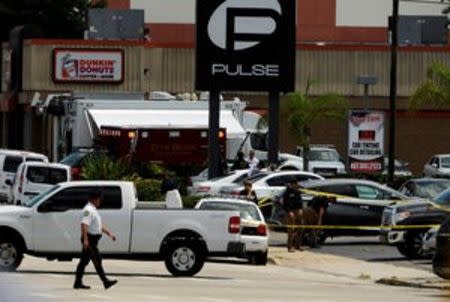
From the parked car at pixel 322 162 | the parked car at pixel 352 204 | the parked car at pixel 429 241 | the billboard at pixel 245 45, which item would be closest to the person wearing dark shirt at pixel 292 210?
the parked car at pixel 352 204

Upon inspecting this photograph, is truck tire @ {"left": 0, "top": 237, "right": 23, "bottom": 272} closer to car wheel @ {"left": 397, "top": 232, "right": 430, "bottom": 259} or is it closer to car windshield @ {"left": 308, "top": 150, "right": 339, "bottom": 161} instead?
car wheel @ {"left": 397, "top": 232, "right": 430, "bottom": 259}

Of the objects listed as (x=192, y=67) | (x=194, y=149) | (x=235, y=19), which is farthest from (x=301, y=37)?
(x=235, y=19)

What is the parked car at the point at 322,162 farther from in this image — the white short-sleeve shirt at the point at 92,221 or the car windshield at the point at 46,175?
the white short-sleeve shirt at the point at 92,221

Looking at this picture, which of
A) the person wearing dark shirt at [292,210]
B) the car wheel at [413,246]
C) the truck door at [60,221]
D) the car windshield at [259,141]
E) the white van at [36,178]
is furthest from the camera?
the car windshield at [259,141]

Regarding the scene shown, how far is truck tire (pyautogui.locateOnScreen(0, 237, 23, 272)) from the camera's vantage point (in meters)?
23.7

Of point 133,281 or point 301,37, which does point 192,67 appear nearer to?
point 301,37

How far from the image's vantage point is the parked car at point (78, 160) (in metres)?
41.5

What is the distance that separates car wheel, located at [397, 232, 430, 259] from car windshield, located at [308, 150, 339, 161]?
23.7m

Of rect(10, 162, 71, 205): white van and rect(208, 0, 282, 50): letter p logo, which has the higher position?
rect(208, 0, 282, 50): letter p logo

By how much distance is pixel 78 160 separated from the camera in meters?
42.5

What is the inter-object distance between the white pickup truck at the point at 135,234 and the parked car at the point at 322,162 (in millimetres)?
25308

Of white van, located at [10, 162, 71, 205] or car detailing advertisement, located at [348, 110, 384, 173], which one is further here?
white van, located at [10, 162, 71, 205]

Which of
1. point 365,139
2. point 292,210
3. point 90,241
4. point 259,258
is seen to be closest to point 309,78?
point 365,139

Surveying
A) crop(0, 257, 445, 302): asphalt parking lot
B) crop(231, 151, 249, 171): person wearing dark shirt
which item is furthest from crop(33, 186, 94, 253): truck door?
crop(231, 151, 249, 171): person wearing dark shirt
